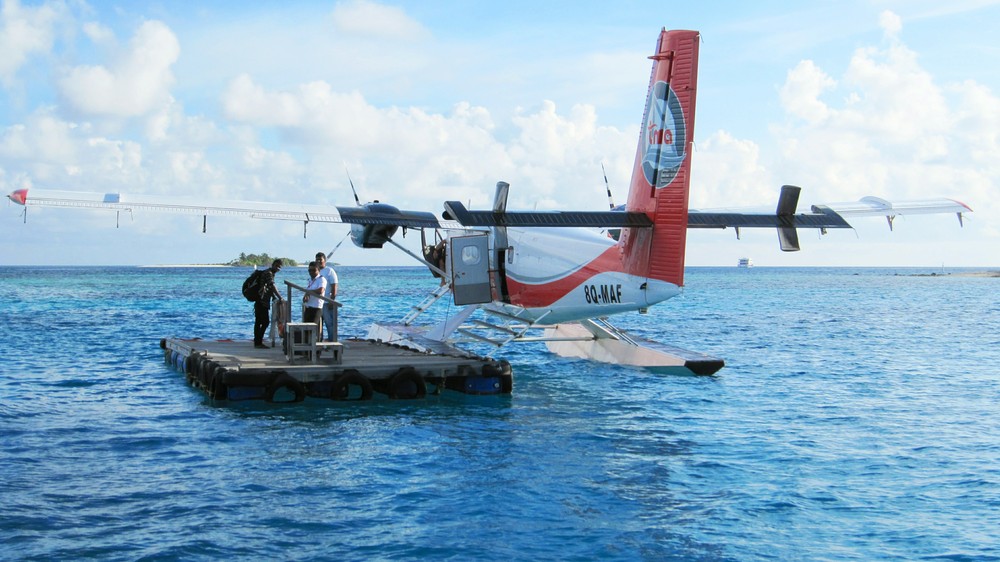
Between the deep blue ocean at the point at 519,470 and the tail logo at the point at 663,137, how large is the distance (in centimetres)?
406

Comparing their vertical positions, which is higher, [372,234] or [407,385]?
[372,234]

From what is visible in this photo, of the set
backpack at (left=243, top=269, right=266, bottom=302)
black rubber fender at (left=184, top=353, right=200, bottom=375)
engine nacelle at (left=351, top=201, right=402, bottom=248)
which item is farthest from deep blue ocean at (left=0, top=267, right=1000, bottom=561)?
engine nacelle at (left=351, top=201, right=402, bottom=248)

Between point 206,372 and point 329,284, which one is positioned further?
point 329,284

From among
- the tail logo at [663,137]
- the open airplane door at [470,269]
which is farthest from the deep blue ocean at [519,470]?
the tail logo at [663,137]

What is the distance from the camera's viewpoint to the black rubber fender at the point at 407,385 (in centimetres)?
1466

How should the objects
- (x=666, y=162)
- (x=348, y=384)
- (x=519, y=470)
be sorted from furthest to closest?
(x=666, y=162)
(x=348, y=384)
(x=519, y=470)

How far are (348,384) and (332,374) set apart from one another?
308mm

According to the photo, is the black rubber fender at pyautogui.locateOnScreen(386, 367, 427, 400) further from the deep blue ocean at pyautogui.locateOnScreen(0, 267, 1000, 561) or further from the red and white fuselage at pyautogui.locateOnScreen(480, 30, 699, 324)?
the red and white fuselage at pyautogui.locateOnScreen(480, 30, 699, 324)

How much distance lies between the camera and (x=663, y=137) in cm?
1529

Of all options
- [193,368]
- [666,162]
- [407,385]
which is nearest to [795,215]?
[666,162]

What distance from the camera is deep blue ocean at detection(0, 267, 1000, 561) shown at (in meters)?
7.95

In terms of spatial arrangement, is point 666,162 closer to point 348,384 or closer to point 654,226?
point 654,226

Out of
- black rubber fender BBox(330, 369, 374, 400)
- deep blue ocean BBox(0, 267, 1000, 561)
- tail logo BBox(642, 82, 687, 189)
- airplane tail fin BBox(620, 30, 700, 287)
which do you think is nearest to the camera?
deep blue ocean BBox(0, 267, 1000, 561)

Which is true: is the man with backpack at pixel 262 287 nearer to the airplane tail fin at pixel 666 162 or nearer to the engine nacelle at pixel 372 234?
the engine nacelle at pixel 372 234
